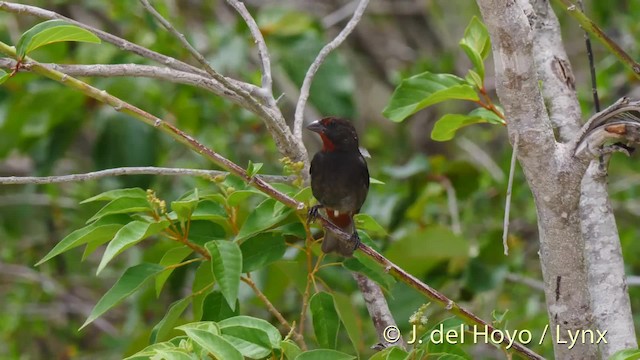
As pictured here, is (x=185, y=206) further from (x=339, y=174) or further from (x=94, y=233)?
(x=339, y=174)

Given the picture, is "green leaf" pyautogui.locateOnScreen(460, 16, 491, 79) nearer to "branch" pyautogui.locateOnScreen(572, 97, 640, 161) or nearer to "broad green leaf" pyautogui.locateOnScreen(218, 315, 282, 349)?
"branch" pyautogui.locateOnScreen(572, 97, 640, 161)

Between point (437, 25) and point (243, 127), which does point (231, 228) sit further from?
point (437, 25)

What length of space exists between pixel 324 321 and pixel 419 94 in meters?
0.72

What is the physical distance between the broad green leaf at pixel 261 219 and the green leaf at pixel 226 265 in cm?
9

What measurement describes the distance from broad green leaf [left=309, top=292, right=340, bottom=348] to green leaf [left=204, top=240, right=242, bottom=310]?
271 mm

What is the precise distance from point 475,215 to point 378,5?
2.42 meters

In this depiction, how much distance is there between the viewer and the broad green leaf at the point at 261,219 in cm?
219

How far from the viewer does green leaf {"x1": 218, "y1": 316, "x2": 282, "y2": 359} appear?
1865mm

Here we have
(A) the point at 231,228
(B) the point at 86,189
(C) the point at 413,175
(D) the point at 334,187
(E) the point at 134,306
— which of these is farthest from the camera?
(B) the point at 86,189

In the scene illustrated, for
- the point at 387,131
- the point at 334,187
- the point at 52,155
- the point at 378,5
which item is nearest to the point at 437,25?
the point at 378,5

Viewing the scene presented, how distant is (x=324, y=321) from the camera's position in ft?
7.39

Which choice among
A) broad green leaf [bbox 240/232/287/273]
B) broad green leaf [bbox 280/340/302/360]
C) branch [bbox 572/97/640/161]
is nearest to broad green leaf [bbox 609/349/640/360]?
branch [bbox 572/97/640/161]

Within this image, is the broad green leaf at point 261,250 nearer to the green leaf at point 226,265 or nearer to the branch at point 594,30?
the green leaf at point 226,265

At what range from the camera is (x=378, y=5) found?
687cm
